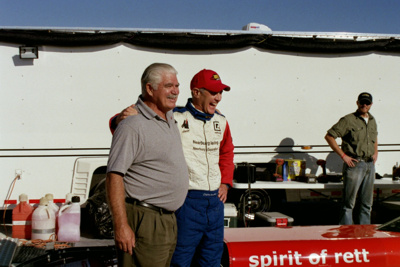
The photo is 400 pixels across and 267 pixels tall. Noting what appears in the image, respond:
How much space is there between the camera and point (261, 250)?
3.51 meters

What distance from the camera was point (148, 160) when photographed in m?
2.56

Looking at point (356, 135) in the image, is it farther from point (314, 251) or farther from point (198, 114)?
point (198, 114)

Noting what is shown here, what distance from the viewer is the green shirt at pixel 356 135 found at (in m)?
5.91

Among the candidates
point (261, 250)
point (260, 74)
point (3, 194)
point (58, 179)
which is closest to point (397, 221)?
point (261, 250)

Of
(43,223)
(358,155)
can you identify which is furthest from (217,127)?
(43,223)

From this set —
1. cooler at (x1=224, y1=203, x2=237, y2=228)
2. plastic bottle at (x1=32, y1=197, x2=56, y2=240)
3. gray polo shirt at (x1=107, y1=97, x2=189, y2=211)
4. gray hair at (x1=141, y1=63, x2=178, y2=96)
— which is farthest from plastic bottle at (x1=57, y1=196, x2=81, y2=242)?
gray hair at (x1=141, y1=63, x2=178, y2=96)

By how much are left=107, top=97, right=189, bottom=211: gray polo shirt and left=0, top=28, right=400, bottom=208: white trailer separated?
3.86 metres

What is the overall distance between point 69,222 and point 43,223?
32 centimetres

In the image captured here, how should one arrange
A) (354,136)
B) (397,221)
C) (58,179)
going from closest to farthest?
(397,221) < (354,136) < (58,179)

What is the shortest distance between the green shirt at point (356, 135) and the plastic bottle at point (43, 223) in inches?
152

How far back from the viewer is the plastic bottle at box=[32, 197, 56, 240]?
5.83 meters

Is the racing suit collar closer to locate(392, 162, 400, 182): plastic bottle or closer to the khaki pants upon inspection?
the khaki pants

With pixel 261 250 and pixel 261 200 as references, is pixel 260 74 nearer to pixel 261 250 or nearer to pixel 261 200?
pixel 261 200

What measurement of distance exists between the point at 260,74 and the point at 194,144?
385 cm
